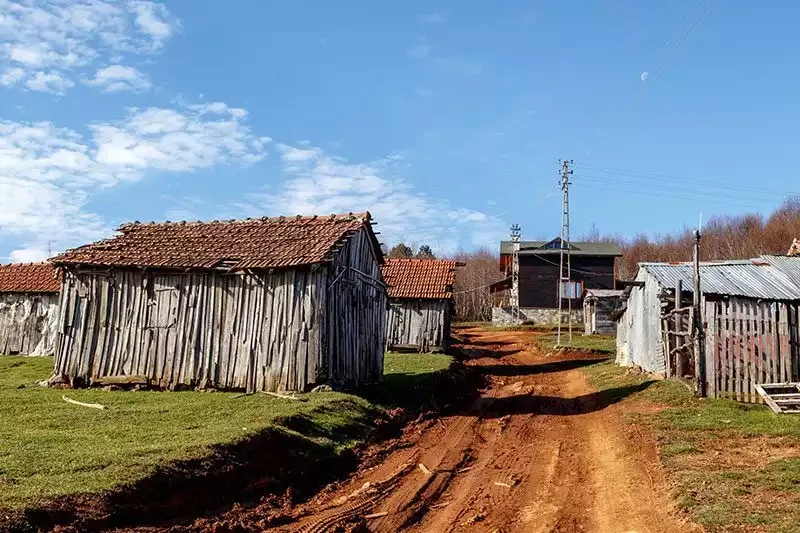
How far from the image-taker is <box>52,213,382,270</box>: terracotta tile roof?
55.2ft

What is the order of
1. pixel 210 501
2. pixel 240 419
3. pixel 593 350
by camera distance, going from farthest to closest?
pixel 593 350 → pixel 240 419 → pixel 210 501

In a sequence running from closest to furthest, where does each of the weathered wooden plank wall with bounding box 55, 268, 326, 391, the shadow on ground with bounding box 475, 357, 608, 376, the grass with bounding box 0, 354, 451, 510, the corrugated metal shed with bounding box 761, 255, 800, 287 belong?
the grass with bounding box 0, 354, 451, 510 < the weathered wooden plank wall with bounding box 55, 268, 326, 391 < the corrugated metal shed with bounding box 761, 255, 800, 287 < the shadow on ground with bounding box 475, 357, 608, 376

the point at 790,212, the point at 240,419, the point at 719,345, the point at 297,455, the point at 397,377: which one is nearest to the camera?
the point at 297,455

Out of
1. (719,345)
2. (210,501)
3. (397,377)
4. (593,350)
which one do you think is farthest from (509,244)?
(210,501)

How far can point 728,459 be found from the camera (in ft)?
33.9

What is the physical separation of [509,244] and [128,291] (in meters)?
48.9

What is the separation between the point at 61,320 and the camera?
17.9 metres

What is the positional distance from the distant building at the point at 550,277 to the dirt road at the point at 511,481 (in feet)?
130

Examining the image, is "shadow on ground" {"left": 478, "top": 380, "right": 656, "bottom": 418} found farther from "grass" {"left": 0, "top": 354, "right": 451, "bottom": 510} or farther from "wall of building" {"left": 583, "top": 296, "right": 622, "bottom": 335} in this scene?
"wall of building" {"left": 583, "top": 296, "right": 622, "bottom": 335}

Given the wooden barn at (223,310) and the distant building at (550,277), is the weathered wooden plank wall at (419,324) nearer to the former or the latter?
the wooden barn at (223,310)

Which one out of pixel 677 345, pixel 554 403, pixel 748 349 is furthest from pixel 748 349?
pixel 554 403

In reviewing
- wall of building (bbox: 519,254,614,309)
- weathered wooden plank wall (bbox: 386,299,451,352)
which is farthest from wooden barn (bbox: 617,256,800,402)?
wall of building (bbox: 519,254,614,309)

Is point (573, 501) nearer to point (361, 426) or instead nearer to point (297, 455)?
point (297, 455)

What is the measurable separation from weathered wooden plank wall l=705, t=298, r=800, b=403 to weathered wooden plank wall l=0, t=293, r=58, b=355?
974 inches
